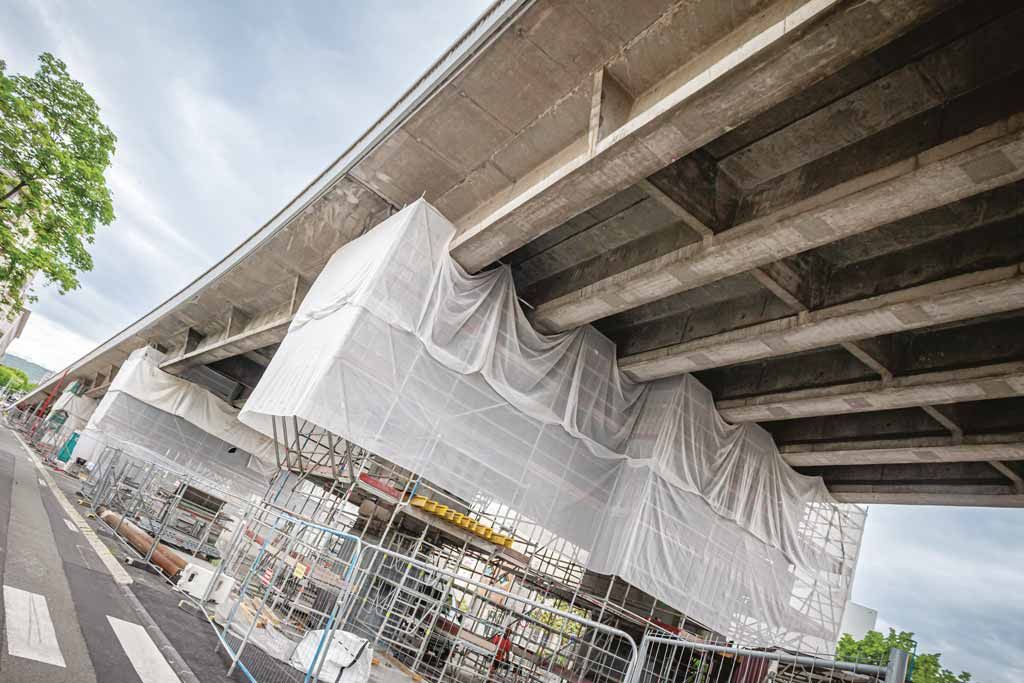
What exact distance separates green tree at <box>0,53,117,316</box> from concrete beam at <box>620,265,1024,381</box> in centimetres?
1842

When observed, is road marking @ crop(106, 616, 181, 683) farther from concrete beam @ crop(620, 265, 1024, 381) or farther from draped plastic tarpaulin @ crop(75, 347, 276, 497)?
draped plastic tarpaulin @ crop(75, 347, 276, 497)

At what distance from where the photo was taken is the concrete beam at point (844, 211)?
637 cm

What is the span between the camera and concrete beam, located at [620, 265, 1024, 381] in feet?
26.7

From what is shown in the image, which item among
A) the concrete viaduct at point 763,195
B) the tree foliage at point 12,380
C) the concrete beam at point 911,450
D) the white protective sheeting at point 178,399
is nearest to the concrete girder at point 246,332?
the white protective sheeting at point 178,399

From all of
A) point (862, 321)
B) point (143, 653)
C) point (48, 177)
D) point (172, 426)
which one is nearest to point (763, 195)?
point (862, 321)

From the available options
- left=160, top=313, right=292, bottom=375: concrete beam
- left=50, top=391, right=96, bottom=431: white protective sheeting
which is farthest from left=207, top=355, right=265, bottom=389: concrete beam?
left=50, top=391, right=96, bottom=431: white protective sheeting

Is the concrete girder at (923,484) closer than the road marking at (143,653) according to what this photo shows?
No

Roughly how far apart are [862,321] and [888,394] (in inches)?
105

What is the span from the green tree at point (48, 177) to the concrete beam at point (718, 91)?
16.2 m

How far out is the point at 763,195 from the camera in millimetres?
8883

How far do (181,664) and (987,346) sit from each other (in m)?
12.6

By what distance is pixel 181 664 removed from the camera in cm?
584

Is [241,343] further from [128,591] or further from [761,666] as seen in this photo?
[761,666]

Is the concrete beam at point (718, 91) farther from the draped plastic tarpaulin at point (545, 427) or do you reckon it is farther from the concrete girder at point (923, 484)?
the concrete girder at point (923, 484)
